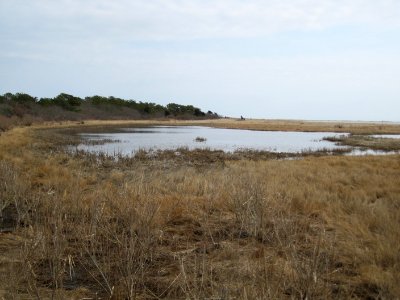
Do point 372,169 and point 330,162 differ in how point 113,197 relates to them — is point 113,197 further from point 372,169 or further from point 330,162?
point 330,162

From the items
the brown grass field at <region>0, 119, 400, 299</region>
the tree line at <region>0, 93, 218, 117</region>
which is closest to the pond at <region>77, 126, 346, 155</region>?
the brown grass field at <region>0, 119, 400, 299</region>

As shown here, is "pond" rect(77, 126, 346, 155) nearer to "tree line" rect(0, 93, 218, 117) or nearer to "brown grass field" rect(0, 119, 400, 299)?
"brown grass field" rect(0, 119, 400, 299)

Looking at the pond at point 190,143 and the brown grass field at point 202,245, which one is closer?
the brown grass field at point 202,245

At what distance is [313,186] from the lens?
436 inches

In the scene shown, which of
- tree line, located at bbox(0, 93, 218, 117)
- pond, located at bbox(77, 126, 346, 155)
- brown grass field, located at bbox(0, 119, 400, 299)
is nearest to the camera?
brown grass field, located at bbox(0, 119, 400, 299)

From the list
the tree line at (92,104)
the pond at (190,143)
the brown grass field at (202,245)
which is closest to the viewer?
the brown grass field at (202,245)

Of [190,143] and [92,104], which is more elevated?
[92,104]

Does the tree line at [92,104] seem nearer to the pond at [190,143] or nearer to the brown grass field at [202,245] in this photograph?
the pond at [190,143]

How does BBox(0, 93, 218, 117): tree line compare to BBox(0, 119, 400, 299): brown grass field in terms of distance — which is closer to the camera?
BBox(0, 119, 400, 299): brown grass field

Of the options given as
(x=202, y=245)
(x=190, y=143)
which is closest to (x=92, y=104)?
(x=190, y=143)

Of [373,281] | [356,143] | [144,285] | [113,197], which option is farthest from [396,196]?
[356,143]

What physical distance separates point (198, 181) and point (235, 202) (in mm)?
3496

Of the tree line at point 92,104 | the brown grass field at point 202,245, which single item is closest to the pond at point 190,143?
the brown grass field at point 202,245

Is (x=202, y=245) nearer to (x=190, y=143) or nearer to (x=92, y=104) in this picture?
(x=190, y=143)
